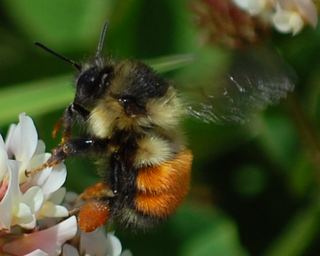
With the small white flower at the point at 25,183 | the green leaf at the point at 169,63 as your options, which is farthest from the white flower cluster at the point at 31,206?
the green leaf at the point at 169,63

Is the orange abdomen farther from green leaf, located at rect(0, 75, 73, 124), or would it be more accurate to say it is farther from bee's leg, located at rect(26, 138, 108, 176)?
green leaf, located at rect(0, 75, 73, 124)

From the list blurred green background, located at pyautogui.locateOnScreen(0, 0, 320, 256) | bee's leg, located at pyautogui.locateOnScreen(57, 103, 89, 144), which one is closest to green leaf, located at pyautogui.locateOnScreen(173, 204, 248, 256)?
blurred green background, located at pyautogui.locateOnScreen(0, 0, 320, 256)

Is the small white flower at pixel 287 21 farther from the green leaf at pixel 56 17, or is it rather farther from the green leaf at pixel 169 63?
the green leaf at pixel 56 17

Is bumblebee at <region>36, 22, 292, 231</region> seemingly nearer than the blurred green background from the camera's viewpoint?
Yes

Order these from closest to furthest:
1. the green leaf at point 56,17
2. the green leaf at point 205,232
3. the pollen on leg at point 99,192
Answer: the pollen on leg at point 99,192
the green leaf at point 205,232
the green leaf at point 56,17

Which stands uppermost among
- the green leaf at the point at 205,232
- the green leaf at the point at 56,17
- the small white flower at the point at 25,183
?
the small white flower at the point at 25,183

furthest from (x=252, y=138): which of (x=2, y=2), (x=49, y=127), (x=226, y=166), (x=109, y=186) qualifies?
(x=109, y=186)

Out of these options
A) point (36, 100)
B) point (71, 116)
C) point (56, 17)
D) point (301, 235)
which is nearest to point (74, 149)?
point (71, 116)

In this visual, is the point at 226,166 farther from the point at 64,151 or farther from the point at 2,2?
the point at 64,151
